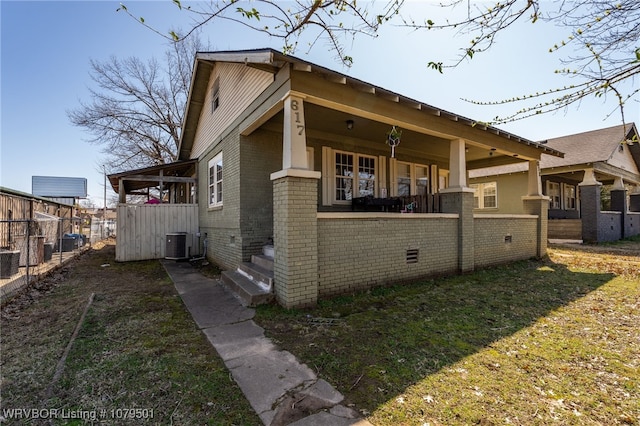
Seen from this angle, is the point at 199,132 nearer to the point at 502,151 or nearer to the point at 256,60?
the point at 256,60

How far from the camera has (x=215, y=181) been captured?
8.77m

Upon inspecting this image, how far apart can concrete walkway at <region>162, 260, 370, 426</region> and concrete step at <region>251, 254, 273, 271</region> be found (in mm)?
1018

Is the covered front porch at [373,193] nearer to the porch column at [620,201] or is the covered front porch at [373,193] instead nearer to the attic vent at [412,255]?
the attic vent at [412,255]

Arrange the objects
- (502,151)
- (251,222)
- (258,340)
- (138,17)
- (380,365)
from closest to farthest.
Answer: (138,17), (380,365), (258,340), (251,222), (502,151)

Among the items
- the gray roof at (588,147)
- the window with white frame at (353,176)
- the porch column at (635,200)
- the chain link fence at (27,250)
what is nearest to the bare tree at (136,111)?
the chain link fence at (27,250)

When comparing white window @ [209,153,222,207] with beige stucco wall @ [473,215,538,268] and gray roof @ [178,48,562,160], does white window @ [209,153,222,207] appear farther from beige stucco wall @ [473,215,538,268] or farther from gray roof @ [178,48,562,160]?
beige stucco wall @ [473,215,538,268]

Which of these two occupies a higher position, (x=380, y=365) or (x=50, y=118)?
(x=50, y=118)

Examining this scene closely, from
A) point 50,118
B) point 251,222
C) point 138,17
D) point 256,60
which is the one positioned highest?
point 50,118

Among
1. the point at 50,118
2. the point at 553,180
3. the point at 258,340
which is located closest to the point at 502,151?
the point at 258,340

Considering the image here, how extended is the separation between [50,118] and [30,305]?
1871 cm

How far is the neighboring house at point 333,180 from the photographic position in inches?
181

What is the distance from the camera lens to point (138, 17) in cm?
252

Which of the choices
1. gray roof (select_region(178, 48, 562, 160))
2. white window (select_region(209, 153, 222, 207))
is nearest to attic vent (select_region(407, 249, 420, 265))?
gray roof (select_region(178, 48, 562, 160))

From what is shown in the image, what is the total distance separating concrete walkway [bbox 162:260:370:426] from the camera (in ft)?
7.14
